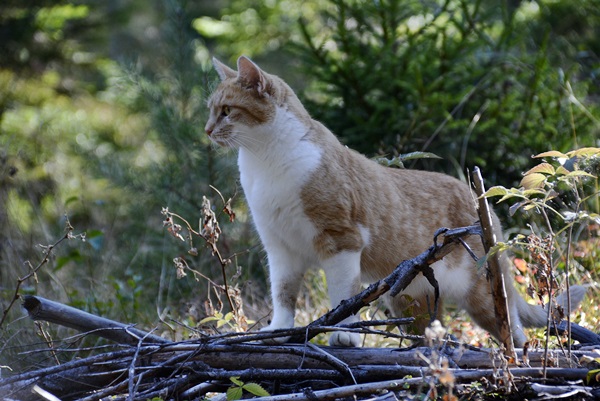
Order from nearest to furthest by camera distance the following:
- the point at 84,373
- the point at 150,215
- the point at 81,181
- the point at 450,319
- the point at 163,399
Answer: the point at 163,399, the point at 84,373, the point at 450,319, the point at 150,215, the point at 81,181

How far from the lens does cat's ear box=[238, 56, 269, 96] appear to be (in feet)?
11.9

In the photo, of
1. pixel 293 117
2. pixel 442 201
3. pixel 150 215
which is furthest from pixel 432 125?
pixel 150 215

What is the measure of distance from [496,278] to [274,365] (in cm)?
84

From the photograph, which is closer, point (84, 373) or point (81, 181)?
point (84, 373)

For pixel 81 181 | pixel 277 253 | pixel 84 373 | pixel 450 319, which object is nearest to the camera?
pixel 84 373

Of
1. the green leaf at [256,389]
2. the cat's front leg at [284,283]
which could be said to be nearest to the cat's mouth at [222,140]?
the cat's front leg at [284,283]

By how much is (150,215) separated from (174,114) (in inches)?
42.1

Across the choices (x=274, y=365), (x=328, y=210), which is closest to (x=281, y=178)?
(x=328, y=210)

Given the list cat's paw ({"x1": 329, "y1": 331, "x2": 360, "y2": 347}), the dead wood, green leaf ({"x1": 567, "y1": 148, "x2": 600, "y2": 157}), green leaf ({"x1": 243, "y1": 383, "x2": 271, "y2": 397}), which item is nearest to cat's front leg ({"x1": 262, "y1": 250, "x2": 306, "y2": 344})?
cat's paw ({"x1": 329, "y1": 331, "x2": 360, "y2": 347})

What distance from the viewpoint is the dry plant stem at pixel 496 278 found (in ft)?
8.04

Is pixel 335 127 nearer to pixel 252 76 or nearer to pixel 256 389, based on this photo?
pixel 252 76

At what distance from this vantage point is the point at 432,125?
17.2ft

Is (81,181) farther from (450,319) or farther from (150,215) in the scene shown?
(450,319)

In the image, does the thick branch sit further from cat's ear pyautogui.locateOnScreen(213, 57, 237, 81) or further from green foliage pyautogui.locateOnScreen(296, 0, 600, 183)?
green foliage pyautogui.locateOnScreen(296, 0, 600, 183)
